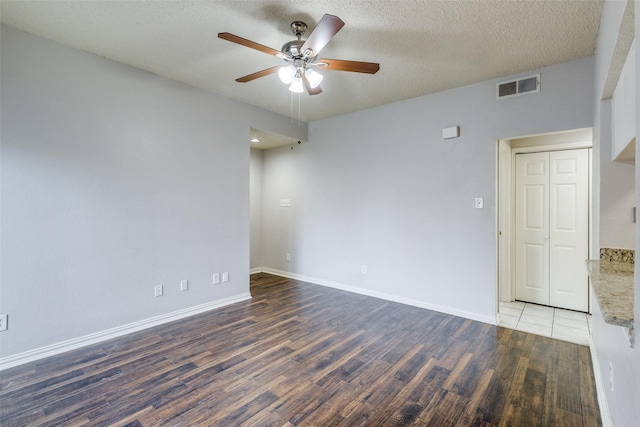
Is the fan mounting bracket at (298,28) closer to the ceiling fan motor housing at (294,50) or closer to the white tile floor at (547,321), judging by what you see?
the ceiling fan motor housing at (294,50)

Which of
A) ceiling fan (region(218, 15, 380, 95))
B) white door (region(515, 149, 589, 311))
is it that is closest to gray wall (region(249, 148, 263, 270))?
ceiling fan (region(218, 15, 380, 95))

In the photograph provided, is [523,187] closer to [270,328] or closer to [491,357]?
[491,357]

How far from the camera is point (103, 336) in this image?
2.80 meters

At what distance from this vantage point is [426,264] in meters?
3.74

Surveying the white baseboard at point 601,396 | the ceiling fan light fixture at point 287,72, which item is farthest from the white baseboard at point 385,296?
the ceiling fan light fixture at point 287,72

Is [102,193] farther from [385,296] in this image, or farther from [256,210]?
[385,296]

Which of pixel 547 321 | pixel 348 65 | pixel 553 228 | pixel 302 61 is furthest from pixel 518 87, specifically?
pixel 547 321

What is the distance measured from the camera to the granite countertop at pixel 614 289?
106 centimetres

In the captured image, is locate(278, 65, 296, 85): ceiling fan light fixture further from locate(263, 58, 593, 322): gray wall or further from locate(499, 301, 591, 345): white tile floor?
locate(499, 301, 591, 345): white tile floor

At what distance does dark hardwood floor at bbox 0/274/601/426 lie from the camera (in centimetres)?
181

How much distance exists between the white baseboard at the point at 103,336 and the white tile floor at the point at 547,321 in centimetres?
337

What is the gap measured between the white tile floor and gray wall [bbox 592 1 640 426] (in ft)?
2.88

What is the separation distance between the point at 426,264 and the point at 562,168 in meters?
2.07

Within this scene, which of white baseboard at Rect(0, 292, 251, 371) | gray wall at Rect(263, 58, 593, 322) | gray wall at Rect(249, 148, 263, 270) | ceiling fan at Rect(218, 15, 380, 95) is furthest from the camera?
gray wall at Rect(249, 148, 263, 270)
